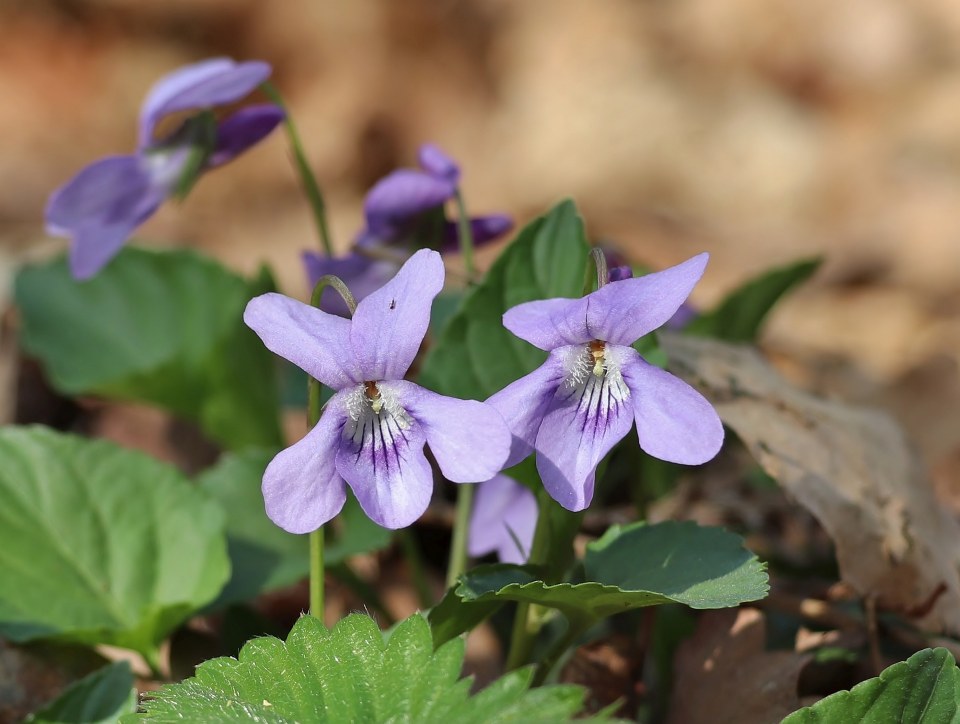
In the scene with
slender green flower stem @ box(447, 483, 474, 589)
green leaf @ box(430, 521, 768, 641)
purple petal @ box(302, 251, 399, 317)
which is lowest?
slender green flower stem @ box(447, 483, 474, 589)

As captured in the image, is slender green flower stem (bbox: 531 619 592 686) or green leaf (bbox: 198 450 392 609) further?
green leaf (bbox: 198 450 392 609)

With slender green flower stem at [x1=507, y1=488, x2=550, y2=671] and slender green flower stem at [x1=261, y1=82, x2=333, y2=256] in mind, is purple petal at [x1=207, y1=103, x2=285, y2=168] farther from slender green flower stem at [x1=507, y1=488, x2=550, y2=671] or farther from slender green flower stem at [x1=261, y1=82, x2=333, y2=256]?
slender green flower stem at [x1=507, y1=488, x2=550, y2=671]

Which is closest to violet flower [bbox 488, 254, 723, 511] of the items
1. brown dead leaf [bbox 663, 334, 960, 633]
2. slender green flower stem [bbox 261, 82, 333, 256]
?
brown dead leaf [bbox 663, 334, 960, 633]

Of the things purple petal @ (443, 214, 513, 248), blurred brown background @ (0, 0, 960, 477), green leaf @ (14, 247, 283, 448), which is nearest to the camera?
purple petal @ (443, 214, 513, 248)

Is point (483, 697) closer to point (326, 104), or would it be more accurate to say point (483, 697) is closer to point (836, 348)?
point (836, 348)

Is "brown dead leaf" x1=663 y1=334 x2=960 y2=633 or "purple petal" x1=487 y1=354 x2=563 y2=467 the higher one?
"purple petal" x1=487 y1=354 x2=563 y2=467
